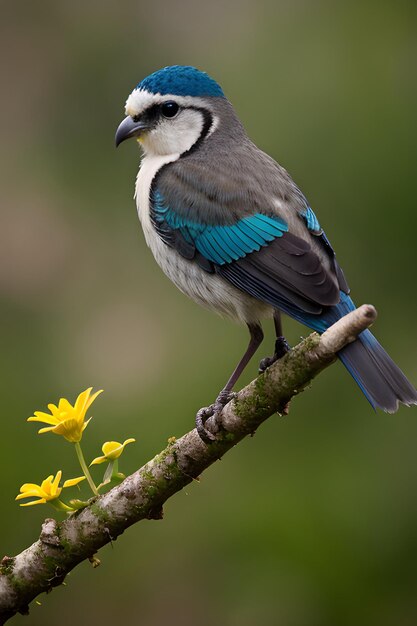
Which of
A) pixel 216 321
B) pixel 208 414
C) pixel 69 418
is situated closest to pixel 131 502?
pixel 69 418

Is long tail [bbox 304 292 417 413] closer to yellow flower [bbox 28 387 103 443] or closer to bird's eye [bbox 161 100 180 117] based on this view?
yellow flower [bbox 28 387 103 443]

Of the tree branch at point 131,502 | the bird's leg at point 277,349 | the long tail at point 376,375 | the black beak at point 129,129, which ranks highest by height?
the black beak at point 129,129

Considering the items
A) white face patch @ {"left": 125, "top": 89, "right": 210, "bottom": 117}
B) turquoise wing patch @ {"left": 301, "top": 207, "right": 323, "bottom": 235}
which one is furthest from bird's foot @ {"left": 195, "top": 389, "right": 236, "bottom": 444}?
white face patch @ {"left": 125, "top": 89, "right": 210, "bottom": 117}

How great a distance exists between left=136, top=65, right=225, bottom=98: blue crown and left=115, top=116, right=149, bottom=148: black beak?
0.14m

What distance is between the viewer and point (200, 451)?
3.34 m

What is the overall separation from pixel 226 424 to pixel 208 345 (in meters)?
2.60

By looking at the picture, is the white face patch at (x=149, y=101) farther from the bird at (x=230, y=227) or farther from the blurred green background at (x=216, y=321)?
the blurred green background at (x=216, y=321)

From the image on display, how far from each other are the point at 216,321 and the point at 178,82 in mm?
1926

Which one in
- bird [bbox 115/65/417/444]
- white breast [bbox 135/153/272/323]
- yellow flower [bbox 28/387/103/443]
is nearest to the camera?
yellow flower [bbox 28/387/103/443]

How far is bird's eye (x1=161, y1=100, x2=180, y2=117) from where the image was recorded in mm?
4410

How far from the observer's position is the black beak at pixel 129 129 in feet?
14.5

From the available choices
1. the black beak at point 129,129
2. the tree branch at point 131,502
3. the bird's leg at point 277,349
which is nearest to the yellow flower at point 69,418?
the tree branch at point 131,502

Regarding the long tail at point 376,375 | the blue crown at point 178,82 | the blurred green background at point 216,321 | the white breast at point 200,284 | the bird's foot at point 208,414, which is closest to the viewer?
the bird's foot at point 208,414

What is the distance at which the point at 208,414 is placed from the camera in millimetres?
3578
